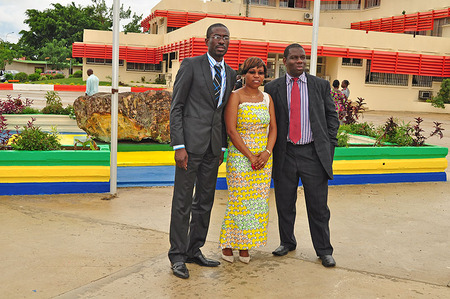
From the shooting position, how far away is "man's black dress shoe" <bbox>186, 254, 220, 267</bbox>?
4.46 meters

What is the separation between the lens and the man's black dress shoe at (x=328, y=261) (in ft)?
14.9

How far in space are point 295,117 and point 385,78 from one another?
1074 inches

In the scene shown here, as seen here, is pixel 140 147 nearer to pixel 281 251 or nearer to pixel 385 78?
pixel 281 251

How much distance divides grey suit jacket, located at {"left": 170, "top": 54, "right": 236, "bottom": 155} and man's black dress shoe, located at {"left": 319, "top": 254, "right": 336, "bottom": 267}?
1.41 m

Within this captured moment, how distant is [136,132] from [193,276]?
5547 mm

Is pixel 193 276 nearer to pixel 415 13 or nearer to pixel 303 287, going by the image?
pixel 303 287

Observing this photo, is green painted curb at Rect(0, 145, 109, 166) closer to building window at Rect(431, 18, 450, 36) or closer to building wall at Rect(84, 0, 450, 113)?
building wall at Rect(84, 0, 450, 113)

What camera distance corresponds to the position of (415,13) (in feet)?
106

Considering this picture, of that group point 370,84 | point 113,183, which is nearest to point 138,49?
point 370,84

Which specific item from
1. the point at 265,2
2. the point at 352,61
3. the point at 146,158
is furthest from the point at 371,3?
the point at 146,158

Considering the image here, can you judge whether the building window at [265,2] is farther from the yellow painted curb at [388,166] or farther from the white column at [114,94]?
the white column at [114,94]

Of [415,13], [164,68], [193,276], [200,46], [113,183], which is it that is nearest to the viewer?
[193,276]

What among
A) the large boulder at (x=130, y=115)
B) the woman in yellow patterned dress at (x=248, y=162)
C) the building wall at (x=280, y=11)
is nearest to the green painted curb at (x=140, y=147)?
Answer: the large boulder at (x=130, y=115)

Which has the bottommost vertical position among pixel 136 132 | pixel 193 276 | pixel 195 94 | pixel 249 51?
pixel 193 276
